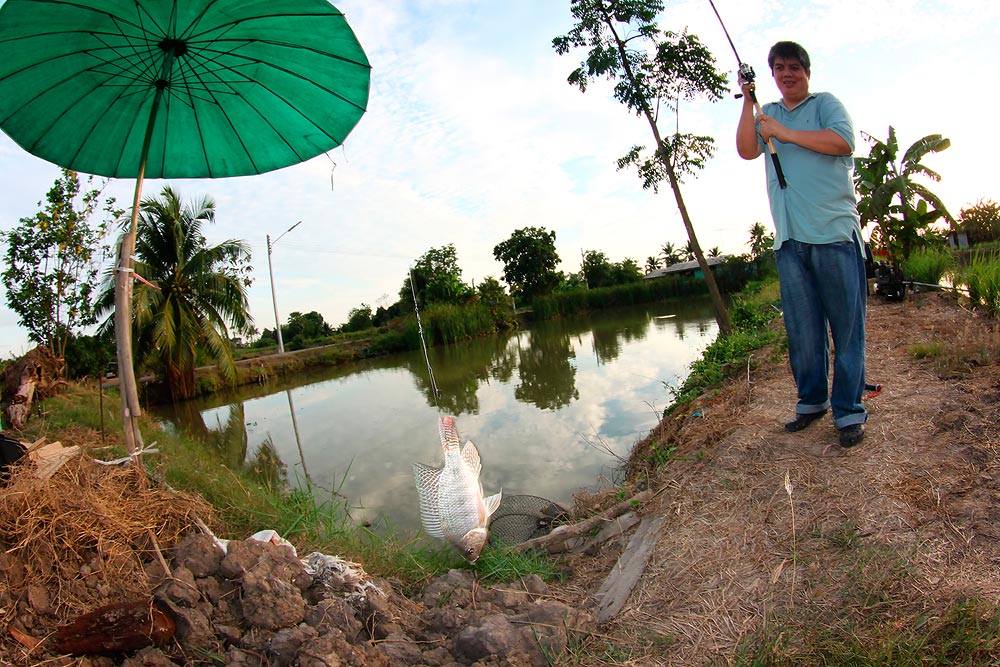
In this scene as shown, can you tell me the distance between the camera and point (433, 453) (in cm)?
577

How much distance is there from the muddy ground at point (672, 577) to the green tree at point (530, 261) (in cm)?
3742

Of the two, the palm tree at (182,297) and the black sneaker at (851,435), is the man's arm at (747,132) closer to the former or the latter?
the black sneaker at (851,435)

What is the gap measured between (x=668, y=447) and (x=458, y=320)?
19896 mm

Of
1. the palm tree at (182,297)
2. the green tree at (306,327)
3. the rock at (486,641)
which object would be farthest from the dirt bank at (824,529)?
the green tree at (306,327)

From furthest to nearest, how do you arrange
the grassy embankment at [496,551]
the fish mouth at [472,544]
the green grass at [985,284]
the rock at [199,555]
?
the green grass at [985,284] → the fish mouth at [472,544] → the rock at [199,555] → the grassy embankment at [496,551]

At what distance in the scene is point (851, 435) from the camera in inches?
83.5

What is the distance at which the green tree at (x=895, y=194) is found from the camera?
8281 mm

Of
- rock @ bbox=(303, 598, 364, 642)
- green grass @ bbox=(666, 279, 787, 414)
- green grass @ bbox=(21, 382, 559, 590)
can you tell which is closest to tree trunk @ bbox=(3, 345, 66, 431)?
green grass @ bbox=(21, 382, 559, 590)

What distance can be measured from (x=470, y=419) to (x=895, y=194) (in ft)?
23.3

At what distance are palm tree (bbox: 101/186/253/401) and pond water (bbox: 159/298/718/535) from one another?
124 cm

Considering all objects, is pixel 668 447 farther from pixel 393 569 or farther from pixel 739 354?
pixel 739 354

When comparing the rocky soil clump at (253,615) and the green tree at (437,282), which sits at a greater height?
the green tree at (437,282)

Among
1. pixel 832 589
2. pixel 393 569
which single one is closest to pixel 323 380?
pixel 393 569

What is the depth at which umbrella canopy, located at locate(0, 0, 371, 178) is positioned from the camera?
1.97 m
